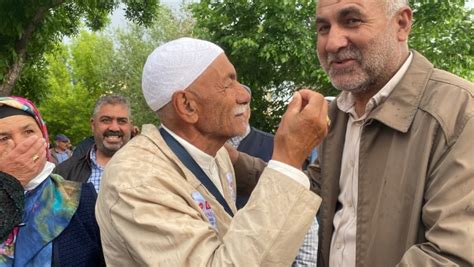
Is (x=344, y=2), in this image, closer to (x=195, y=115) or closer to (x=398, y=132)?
(x=398, y=132)

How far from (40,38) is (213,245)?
809 cm

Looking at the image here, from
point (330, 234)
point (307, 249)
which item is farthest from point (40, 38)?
point (330, 234)

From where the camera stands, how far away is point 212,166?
2.45m

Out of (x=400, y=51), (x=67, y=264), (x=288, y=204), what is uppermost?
(x=400, y=51)

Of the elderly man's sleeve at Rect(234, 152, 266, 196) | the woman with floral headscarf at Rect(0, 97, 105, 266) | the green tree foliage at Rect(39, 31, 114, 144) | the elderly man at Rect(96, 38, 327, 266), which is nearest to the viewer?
the elderly man at Rect(96, 38, 327, 266)

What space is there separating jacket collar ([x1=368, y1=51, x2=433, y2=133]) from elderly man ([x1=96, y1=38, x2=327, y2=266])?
236mm

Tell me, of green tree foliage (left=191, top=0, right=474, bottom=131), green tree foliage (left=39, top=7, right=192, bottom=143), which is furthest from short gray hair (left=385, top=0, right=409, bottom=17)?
green tree foliage (left=39, top=7, right=192, bottom=143)

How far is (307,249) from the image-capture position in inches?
138

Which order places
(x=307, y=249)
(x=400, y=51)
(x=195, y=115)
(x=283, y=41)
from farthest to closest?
(x=283, y=41) → (x=307, y=249) → (x=195, y=115) → (x=400, y=51)

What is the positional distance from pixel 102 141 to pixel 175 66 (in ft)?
11.0

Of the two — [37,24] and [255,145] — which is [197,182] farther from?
[37,24]

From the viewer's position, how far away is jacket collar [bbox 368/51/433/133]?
1.96 metres

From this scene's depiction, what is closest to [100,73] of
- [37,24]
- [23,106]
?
[37,24]

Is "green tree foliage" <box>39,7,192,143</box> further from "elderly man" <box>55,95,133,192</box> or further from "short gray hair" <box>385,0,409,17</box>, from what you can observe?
"short gray hair" <box>385,0,409,17</box>
